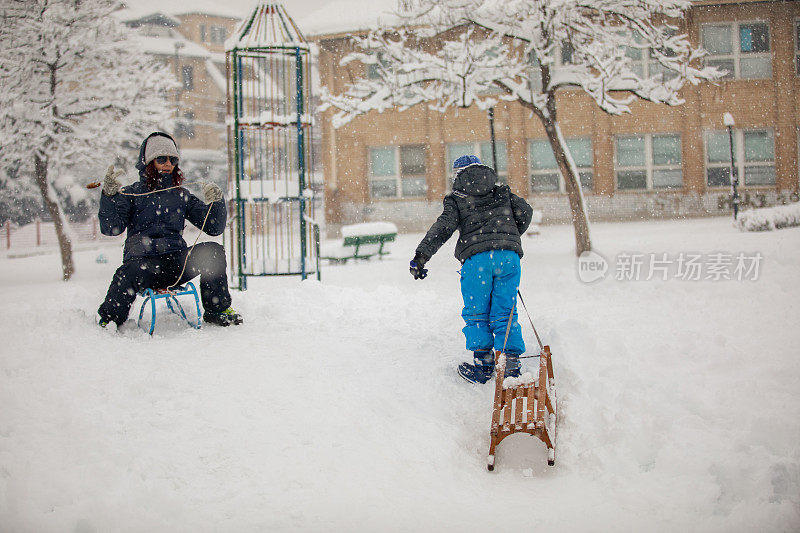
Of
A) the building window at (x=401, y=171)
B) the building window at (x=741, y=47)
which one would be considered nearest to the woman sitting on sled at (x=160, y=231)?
the building window at (x=401, y=171)

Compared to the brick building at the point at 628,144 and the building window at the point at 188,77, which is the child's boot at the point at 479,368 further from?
the building window at the point at 188,77

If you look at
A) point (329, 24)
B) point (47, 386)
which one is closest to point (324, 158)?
point (329, 24)

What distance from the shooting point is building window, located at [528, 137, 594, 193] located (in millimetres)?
22469

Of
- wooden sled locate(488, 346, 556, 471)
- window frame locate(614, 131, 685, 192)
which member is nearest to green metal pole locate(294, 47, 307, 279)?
wooden sled locate(488, 346, 556, 471)

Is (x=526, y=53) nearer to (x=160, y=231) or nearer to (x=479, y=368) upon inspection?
(x=160, y=231)

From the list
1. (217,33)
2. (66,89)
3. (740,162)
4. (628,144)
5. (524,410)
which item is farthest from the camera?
(217,33)

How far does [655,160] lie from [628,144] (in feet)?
3.57

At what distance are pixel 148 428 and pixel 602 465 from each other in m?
2.83

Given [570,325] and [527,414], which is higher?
[570,325]

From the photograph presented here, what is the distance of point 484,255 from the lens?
4.87 meters

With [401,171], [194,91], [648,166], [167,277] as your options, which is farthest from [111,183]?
[194,91]

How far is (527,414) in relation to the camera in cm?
396

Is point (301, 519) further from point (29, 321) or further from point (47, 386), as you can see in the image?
point (29, 321)

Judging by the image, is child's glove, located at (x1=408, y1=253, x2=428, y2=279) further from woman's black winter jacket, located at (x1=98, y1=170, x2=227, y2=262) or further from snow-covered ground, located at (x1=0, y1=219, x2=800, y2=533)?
woman's black winter jacket, located at (x1=98, y1=170, x2=227, y2=262)
